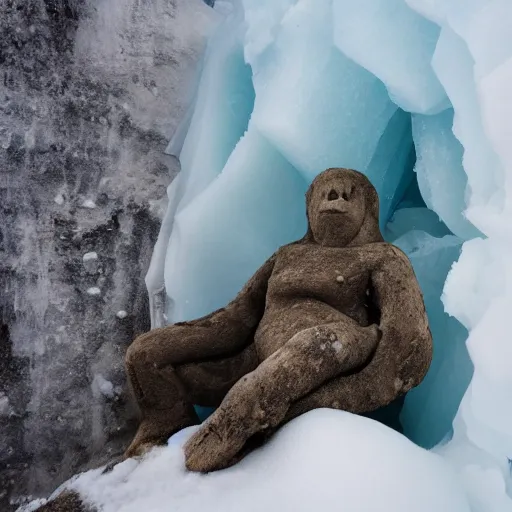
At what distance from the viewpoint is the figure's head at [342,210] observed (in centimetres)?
215

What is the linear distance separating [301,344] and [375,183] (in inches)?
46.3

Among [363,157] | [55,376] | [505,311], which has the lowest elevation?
[55,376]

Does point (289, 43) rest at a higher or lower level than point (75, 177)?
higher

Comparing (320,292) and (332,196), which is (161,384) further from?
(332,196)

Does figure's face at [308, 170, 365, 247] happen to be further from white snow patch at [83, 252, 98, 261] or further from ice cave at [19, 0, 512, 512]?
white snow patch at [83, 252, 98, 261]

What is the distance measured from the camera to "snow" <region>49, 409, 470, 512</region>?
4.83ft

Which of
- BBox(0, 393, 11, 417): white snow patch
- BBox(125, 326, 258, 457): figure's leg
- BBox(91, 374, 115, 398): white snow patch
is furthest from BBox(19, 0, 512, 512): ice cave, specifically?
BBox(0, 393, 11, 417): white snow patch

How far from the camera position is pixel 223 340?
2.20 m

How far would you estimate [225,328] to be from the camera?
221 cm

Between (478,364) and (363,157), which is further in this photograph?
(363,157)

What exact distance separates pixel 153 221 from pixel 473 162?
4.84 feet

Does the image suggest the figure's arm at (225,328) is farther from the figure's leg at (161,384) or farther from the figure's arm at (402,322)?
the figure's arm at (402,322)

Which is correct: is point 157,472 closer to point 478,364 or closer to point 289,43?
point 478,364

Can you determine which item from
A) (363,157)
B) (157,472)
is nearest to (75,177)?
(363,157)
